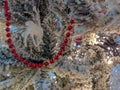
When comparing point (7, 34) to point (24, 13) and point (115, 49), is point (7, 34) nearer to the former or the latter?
point (24, 13)

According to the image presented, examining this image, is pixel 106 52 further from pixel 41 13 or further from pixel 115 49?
pixel 41 13

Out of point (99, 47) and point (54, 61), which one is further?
point (99, 47)

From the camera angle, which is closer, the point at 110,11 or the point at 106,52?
the point at 110,11

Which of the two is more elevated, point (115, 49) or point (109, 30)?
point (109, 30)

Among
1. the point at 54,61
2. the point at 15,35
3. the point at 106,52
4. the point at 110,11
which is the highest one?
the point at 110,11

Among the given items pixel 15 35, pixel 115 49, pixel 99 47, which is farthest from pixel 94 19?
pixel 115 49

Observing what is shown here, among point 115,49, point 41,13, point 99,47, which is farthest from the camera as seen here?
point 115,49

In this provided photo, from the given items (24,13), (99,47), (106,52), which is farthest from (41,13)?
(106,52)

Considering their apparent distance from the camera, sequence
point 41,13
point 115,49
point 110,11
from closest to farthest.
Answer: point 110,11
point 41,13
point 115,49

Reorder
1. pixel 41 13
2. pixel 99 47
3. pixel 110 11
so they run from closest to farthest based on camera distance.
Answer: pixel 110 11 < pixel 41 13 < pixel 99 47
